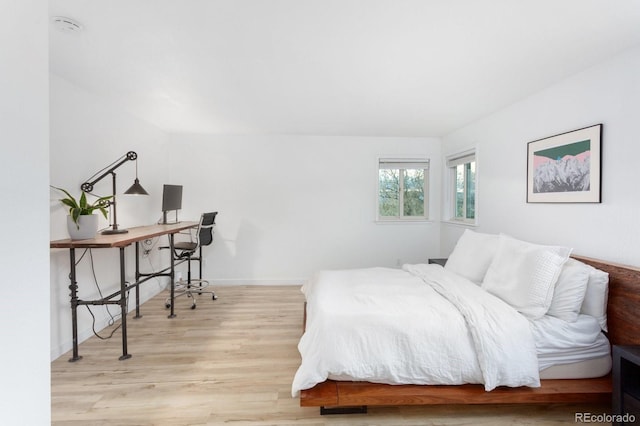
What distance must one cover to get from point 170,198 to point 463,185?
3978mm

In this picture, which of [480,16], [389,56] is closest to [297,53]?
[389,56]

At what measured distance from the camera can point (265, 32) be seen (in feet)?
5.77

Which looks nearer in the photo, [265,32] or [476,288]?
[265,32]

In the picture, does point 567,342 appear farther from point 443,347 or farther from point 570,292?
point 443,347

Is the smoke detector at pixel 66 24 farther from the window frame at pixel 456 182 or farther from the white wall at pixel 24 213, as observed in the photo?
the window frame at pixel 456 182

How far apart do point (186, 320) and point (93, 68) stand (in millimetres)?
Answer: 2486

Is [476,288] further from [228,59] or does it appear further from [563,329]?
[228,59]

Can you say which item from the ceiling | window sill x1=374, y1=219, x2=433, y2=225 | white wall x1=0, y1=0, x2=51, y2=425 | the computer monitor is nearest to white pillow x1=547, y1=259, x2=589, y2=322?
the ceiling

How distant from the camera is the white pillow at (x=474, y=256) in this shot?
262cm

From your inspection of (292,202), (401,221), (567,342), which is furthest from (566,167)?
(292,202)

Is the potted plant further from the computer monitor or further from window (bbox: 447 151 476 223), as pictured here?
window (bbox: 447 151 476 223)

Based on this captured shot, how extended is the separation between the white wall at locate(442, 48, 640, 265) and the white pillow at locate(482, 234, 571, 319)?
13.5 inches

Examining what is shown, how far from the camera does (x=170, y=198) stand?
147 inches

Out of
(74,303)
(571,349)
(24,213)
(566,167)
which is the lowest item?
(571,349)
